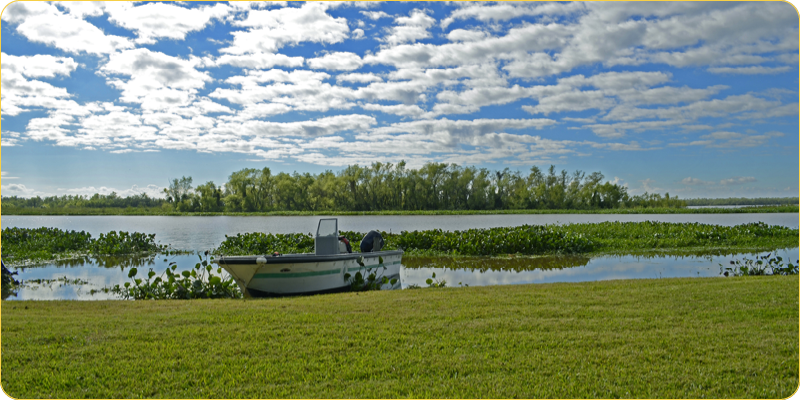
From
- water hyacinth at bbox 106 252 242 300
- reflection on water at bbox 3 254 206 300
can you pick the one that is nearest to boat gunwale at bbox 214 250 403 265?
water hyacinth at bbox 106 252 242 300

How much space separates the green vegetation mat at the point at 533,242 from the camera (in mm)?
20672

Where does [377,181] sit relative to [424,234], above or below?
above

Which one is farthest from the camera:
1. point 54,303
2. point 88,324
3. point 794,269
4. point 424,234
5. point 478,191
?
point 478,191

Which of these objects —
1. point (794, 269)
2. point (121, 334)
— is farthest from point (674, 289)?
point (121, 334)

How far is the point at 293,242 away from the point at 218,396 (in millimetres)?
16637

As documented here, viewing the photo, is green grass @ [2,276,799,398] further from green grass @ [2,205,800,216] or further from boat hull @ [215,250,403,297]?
green grass @ [2,205,800,216]

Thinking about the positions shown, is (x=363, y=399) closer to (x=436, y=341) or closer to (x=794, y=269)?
(x=436, y=341)

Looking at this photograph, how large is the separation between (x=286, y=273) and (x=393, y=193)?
208ft

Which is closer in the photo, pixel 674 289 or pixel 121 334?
pixel 121 334

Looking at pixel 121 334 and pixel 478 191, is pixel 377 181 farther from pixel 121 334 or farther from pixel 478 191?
pixel 121 334

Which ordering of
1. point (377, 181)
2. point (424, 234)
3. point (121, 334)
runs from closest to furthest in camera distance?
point (121, 334) → point (424, 234) → point (377, 181)

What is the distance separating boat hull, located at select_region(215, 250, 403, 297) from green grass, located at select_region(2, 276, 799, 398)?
2.14 m

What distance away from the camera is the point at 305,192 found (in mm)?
73438

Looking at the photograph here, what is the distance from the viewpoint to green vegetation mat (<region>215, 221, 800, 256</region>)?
20.7 meters
